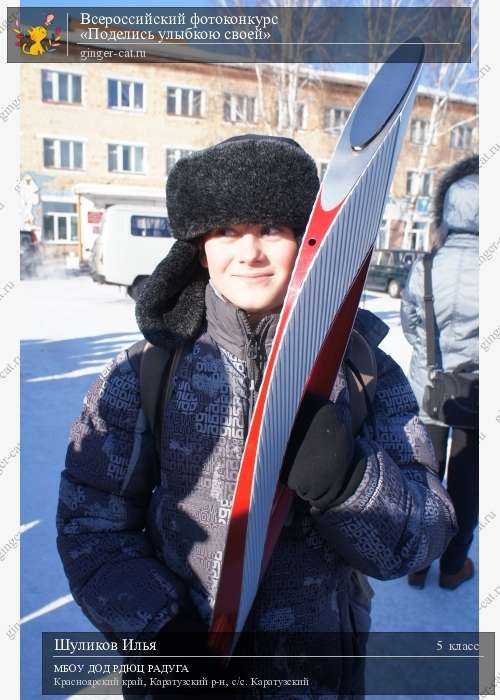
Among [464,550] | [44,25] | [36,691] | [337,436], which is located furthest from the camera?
[464,550]

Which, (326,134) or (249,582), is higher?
(326,134)

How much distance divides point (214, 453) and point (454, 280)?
1.54m

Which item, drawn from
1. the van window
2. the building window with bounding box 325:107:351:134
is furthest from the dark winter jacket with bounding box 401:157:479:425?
the building window with bounding box 325:107:351:134

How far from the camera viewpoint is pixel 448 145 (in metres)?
15.9

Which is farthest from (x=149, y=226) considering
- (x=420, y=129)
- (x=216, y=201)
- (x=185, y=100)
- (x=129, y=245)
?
(x=216, y=201)

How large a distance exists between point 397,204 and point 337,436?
1777 cm

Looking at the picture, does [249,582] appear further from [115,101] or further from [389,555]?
[115,101]

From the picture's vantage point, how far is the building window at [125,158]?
18.0m

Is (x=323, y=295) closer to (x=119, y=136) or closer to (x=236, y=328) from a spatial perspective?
(x=236, y=328)

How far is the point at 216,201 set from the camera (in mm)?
939

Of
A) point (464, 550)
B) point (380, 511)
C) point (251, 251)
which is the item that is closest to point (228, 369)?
point (251, 251)

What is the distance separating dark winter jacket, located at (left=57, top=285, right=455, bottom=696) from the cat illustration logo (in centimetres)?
127

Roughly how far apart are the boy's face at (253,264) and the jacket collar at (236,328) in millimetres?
23

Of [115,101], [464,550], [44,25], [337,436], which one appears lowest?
[464,550]
